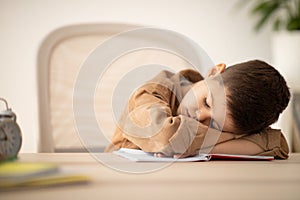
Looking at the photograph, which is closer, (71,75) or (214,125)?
(214,125)

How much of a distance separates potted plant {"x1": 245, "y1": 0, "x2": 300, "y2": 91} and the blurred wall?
10 cm

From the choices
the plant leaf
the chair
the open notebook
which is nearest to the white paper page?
the open notebook

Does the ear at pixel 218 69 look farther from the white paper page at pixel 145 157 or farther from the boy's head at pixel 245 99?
the white paper page at pixel 145 157

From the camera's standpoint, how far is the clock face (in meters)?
0.80

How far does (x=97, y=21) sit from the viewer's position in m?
2.46

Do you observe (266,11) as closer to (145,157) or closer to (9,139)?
(145,157)

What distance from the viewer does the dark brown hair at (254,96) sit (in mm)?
1092

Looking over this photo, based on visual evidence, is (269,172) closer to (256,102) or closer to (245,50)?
(256,102)

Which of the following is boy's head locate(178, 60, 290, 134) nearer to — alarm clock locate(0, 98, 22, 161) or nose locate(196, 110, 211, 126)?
nose locate(196, 110, 211, 126)

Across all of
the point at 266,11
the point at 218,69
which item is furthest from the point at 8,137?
the point at 266,11

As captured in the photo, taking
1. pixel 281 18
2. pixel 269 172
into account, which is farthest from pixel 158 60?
pixel 281 18

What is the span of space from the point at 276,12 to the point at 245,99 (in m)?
1.76

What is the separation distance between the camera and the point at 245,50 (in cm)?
264

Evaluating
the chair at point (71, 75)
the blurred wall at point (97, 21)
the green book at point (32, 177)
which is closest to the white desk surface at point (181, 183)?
the green book at point (32, 177)
